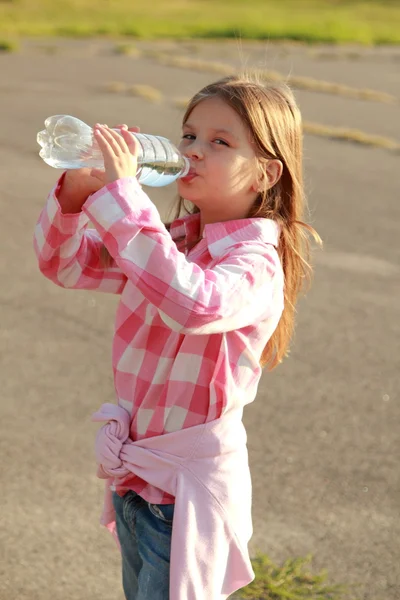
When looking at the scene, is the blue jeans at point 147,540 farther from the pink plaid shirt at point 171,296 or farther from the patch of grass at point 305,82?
the patch of grass at point 305,82

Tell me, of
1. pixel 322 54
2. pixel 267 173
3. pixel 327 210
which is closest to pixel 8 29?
pixel 322 54

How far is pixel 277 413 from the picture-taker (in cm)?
491

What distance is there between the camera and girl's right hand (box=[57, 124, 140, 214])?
7.87 ft

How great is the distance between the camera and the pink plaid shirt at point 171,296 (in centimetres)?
212

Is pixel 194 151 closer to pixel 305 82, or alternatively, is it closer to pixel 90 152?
pixel 90 152

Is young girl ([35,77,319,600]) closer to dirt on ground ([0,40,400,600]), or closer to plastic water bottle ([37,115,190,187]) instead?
plastic water bottle ([37,115,190,187])

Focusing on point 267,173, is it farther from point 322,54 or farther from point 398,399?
point 322,54

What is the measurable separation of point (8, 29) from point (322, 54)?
654cm

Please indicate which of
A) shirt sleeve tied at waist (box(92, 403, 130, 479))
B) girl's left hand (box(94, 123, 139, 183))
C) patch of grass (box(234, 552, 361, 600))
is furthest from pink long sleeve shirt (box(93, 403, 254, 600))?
patch of grass (box(234, 552, 361, 600))

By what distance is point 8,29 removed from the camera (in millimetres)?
21984

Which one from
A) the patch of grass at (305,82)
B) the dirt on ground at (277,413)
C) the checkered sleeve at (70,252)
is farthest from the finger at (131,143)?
the patch of grass at (305,82)

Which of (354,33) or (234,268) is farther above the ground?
(234,268)

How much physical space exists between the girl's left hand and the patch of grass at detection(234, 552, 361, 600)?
5.79 ft

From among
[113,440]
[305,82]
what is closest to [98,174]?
[113,440]
